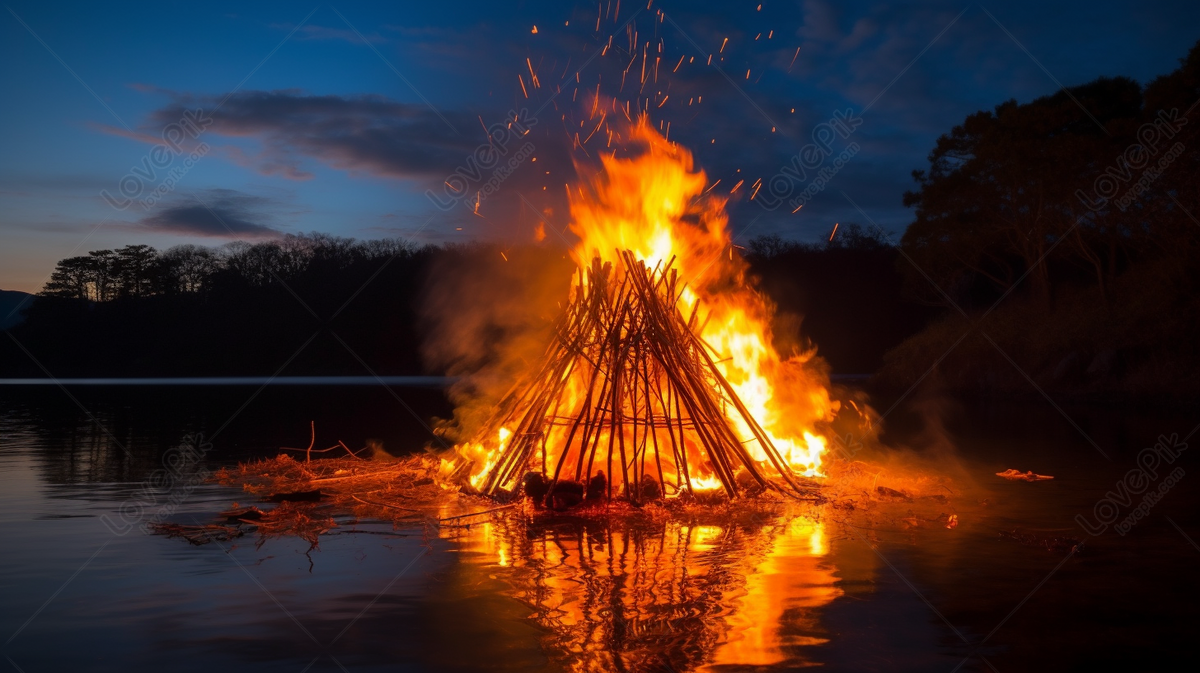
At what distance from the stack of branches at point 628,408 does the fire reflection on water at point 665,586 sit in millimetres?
802

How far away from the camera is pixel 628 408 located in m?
8.65

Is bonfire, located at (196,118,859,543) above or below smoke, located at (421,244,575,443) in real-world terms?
below

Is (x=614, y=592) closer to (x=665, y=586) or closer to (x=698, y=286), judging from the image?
(x=665, y=586)

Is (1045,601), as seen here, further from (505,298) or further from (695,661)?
(505,298)

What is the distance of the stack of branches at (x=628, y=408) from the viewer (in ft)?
26.7

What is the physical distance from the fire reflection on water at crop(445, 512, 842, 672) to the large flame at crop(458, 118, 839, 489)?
4.78 ft

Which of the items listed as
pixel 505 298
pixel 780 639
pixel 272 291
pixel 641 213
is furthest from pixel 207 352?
pixel 780 639

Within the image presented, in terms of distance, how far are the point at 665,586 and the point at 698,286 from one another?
4.88 meters

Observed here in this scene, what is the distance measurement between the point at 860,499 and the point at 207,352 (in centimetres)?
5768

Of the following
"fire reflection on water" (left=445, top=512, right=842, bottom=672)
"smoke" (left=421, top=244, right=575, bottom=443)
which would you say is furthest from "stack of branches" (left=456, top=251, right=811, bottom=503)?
"smoke" (left=421, top=244, right=575, bottom=443)

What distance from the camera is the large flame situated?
8.89 metres
